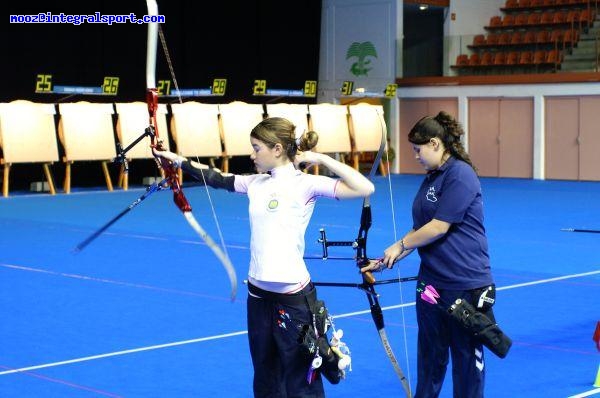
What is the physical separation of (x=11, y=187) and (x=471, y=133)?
1170 centimetres

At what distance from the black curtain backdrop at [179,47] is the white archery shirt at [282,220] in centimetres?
1821

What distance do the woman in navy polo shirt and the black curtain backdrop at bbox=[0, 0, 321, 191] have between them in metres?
18.1

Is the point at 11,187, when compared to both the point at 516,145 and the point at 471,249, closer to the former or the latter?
the point at 516,145

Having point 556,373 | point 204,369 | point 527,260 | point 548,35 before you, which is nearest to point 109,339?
point 204,369

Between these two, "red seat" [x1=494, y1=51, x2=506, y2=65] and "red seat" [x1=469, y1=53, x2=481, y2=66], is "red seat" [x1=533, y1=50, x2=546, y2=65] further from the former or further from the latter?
"red seat" [x1=469, y1=53, x2=481, y2=66]

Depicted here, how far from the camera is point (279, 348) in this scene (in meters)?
4.35

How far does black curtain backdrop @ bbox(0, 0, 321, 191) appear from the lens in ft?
71.8

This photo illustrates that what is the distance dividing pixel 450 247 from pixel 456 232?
8 cm

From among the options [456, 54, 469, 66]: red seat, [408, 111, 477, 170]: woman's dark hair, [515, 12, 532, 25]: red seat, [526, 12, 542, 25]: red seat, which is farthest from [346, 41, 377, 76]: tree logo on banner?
[408, 111, 477, 170]: woman's dark hair

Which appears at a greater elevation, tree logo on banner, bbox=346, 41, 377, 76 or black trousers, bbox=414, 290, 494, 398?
tree logo on banner, bbox=346, 41, 377, 76

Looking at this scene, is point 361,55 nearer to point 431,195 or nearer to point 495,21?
point 495,21

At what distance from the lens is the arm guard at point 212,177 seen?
4.63 metres

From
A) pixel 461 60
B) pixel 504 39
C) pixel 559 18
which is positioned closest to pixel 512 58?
pixel 504 39

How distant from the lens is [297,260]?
4.37 metres
